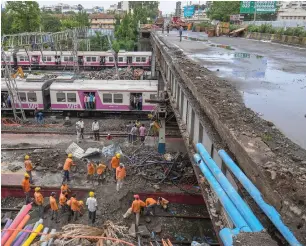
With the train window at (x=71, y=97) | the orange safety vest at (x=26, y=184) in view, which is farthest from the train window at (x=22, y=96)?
the orange safety vest at (x=26, y=184)

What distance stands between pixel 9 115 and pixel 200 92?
2000 cm

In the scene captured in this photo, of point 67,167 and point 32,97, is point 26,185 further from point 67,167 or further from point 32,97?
point 32,97

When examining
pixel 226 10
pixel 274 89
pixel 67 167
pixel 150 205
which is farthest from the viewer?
pixel 226 10

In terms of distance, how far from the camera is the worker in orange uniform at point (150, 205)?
36.7 ft

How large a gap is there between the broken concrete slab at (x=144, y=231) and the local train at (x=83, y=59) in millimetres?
31594

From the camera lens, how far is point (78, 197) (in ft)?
41.8

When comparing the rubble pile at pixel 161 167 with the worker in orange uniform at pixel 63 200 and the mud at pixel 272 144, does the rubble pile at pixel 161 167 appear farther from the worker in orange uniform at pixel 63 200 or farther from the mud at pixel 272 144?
the mud at pixel 272 144

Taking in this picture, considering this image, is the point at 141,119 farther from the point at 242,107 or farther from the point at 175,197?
the point at 242,107

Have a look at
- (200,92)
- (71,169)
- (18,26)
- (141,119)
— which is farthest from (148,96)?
(18,26)

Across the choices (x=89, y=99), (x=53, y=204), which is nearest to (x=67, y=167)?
(x=53, y=204)

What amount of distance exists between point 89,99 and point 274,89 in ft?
48.9

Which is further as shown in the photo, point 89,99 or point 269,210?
point 89,99

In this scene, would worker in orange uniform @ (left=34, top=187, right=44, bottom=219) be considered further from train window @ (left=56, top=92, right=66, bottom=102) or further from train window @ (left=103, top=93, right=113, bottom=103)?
train window @ (left=56, top=92, right=66, bottom=102)

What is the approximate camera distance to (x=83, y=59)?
4100 cm
